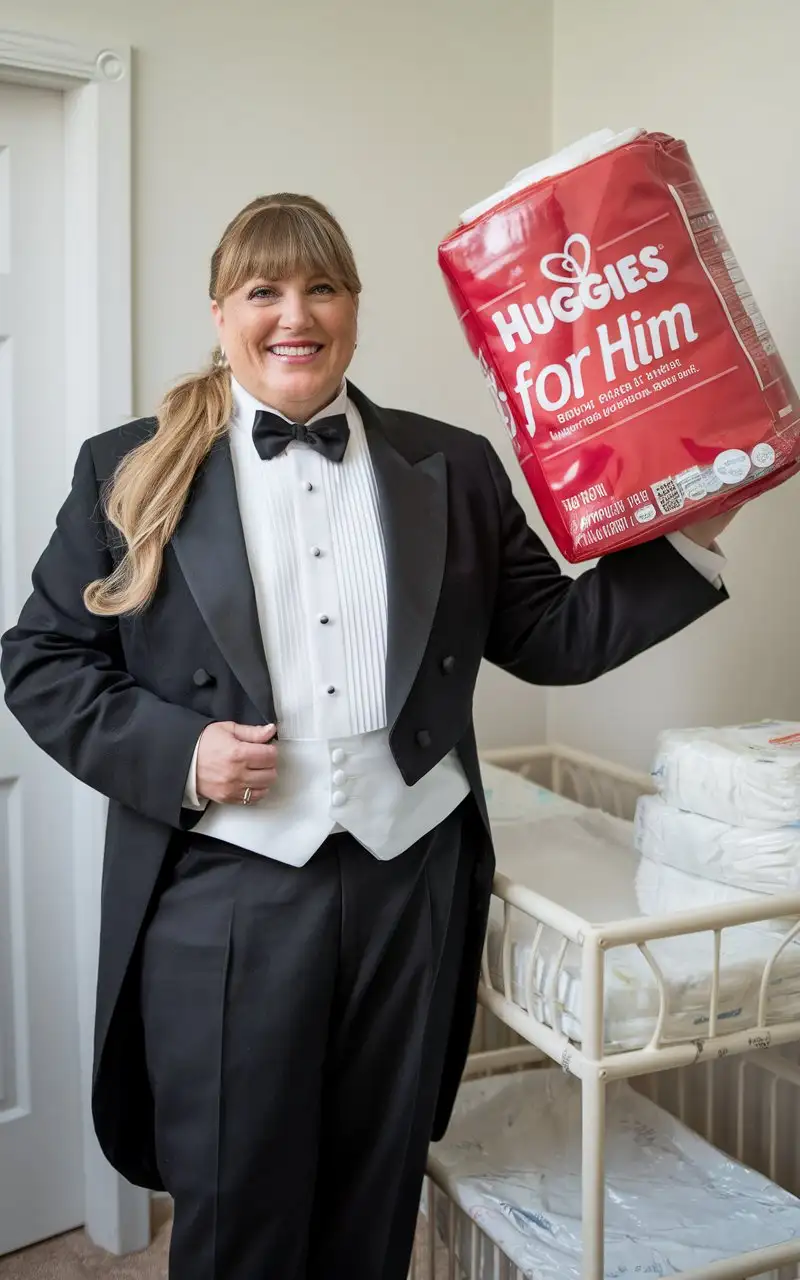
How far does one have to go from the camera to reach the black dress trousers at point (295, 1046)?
1244mm

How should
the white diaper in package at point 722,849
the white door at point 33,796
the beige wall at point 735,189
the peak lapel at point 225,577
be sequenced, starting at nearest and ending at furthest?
the peak lapel at point 225,577
the white diaper in package at point 722,849
the beige wall at point 735,189
the white door at point 33,796

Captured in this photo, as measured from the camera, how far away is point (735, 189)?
5.52 ft

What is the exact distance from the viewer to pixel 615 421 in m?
1.14

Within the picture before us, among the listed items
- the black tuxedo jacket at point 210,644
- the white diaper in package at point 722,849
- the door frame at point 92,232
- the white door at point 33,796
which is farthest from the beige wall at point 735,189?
the white door at point 33,796

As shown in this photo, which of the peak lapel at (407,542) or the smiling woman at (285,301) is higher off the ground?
the smiling woman at (285,301)

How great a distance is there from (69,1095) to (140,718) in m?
0.99

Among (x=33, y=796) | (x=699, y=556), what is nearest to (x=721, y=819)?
(x=699, y=556)

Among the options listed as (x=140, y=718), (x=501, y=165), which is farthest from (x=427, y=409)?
(x=140, y=718)

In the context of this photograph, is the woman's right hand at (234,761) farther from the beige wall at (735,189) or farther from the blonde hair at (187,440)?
the beige wall at (735,189)

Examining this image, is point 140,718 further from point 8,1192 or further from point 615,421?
point 8,1192

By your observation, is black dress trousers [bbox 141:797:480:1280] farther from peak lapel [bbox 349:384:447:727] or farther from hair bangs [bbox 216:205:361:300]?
hair bangs [bbox 216:205:361:300]

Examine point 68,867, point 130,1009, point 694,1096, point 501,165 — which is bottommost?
point 694,1096

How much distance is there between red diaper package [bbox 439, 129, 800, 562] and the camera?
3.69 ft

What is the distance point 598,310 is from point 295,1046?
0.80 meters
